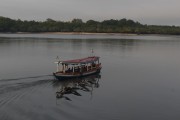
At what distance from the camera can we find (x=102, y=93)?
38438mm

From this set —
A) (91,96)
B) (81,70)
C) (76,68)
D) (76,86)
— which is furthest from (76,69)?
(91,96)

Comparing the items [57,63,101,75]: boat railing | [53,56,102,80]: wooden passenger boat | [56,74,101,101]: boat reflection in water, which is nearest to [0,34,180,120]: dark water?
[56,74,101,101]: boat reflection in water

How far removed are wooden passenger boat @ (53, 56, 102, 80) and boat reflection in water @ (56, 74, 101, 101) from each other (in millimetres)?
741

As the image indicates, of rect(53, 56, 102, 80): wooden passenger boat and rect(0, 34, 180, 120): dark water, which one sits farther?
rect(53, 56, 102, 80): wooden passenger boat

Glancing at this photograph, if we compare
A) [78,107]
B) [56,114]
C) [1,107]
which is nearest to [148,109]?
[78,107]

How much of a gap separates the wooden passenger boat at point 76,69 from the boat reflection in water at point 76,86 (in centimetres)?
74

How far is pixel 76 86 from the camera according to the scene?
41719 millimetres

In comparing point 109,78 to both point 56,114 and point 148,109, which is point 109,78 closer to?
point 148,109

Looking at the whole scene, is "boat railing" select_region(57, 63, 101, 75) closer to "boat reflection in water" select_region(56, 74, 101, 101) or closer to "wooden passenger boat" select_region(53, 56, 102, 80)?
"wooden passenger boat" select_region(53, 56, 102, 80)

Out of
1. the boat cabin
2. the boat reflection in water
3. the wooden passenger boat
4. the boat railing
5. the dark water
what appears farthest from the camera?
the boat railing

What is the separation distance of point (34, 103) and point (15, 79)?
11694 millimetres

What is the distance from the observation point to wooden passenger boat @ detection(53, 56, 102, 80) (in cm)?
4362

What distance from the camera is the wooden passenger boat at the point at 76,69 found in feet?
143

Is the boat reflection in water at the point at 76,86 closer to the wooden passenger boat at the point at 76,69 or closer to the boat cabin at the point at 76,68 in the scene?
the wooden passenger boat at the point at 76,69
